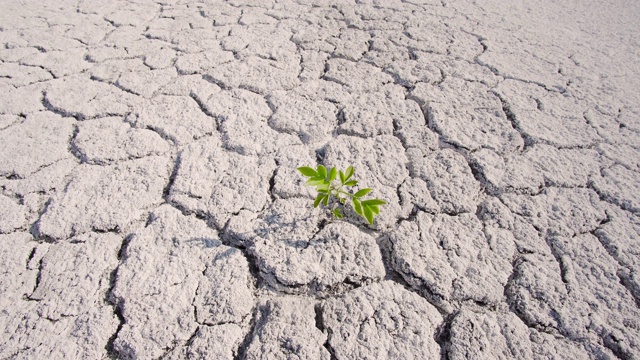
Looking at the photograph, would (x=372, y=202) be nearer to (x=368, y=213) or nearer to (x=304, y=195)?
(x=368, y=213)

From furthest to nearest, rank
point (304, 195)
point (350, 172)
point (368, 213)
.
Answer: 1. point (304, 195)
2. point (350, 172)
3. point (368, 213)

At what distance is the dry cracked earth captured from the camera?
1.12 meters

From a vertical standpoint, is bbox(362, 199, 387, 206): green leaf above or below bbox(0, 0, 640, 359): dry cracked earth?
above

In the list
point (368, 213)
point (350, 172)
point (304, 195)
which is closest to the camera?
point (368, 213)

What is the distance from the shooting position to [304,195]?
148 cm

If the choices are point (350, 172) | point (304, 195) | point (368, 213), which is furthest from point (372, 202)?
point (304, 195)

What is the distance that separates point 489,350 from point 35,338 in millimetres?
1321

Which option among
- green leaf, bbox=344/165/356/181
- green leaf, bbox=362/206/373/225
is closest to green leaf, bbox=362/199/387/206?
green leaf, bbox=362/206/373/225

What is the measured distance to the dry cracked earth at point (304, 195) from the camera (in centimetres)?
112

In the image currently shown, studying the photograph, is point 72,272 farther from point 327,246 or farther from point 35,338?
point 327,246

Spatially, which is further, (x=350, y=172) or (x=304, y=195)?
(x=304, y=195)

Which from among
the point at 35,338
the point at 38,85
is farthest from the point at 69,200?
the point at 38,85

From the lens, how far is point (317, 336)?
109 cm

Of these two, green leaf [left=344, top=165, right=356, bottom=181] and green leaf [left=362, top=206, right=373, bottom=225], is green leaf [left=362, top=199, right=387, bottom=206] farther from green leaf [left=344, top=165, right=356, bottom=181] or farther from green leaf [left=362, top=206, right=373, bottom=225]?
green leaf [left=344, top=165, right=356, bottom=181]
